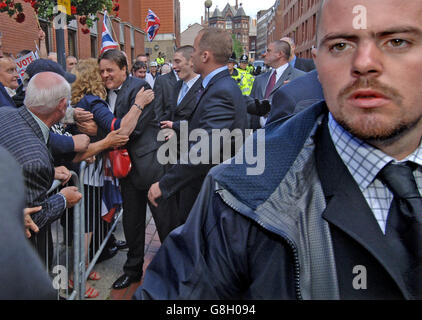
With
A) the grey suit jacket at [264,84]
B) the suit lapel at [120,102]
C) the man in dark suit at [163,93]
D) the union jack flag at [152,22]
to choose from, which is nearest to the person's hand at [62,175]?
the suit lapel at [120,102]

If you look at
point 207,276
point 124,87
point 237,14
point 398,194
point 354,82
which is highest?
point 237,14

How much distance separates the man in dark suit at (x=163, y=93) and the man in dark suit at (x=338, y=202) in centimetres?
458

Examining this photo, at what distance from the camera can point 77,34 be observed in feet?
53.4

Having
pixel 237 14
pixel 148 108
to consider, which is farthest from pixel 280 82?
pixel 237 14

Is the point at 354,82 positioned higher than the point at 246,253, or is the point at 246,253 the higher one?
the point at 354,82

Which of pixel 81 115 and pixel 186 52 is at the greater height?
pixel 186 52

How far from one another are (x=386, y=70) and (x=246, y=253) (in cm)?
66

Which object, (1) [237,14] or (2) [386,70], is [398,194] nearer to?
(2) [386,70]

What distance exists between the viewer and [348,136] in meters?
1.18

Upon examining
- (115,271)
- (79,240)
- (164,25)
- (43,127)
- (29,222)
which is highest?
(164,25)

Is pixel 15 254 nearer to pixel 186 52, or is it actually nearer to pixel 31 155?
pixel 31 155

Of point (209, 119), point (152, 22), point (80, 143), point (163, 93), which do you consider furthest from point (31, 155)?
point (152, 22)

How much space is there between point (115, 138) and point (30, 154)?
1.16m

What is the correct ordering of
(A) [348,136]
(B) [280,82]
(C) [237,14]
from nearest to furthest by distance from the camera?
(A) [348,136] → (B) [280,82] → (C) [237,14]
